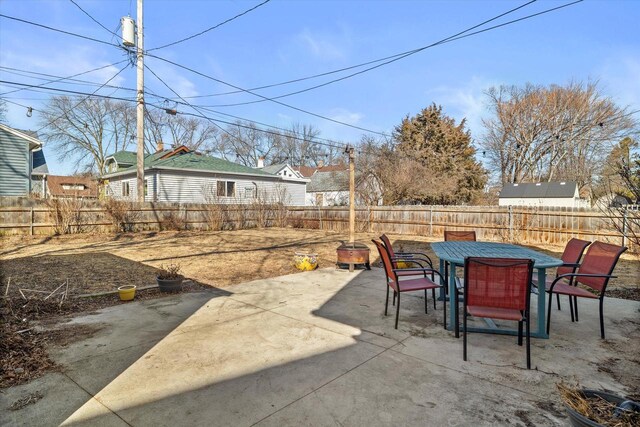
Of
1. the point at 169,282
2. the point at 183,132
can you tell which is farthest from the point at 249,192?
the point at 183,132

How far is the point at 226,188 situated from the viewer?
20.1 meters

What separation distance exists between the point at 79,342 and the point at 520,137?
31.1 meters

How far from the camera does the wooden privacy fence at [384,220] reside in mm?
10688

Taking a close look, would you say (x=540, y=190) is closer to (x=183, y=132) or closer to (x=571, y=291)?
(x=571, y=291)

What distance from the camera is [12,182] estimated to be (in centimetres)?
1412

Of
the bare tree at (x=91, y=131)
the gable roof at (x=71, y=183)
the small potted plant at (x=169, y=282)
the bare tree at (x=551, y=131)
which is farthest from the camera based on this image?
the gable roof at (x=71, y=183)

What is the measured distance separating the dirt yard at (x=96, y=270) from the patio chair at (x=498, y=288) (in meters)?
3.54

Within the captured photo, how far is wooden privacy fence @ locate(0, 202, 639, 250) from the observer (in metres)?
10.7

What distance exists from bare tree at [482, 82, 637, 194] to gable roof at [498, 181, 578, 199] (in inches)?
74.4

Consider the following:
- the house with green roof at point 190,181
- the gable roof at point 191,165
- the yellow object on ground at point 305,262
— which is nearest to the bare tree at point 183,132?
the house with green roof at point 190,181

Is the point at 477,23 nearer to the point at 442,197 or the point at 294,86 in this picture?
the point at 294,86

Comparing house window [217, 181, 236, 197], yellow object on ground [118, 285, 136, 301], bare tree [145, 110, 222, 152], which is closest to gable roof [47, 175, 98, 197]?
bare tree [145, 110, 222, 152]

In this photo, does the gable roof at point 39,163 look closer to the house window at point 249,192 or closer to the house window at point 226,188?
the house window at point 226,188

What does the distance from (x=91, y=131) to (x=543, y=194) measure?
1503 inches
